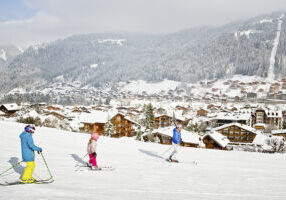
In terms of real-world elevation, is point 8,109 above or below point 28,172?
below

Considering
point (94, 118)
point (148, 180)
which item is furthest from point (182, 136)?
point (148, 180)

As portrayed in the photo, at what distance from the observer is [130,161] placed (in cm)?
962

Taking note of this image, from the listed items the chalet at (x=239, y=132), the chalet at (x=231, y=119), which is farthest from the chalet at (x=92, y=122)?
the chalet at (x=231, y=119)

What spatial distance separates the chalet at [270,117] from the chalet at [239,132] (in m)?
24.8

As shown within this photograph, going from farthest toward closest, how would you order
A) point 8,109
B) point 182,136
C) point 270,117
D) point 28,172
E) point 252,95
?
point 252,95
point 270,117
point 8,109
point 182,136
point 28,172

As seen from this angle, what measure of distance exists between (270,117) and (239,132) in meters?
26.8

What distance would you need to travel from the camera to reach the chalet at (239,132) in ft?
169

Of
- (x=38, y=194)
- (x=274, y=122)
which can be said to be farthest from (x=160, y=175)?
(x=274, y=122)

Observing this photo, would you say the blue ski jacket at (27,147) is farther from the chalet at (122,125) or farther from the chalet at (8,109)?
the chalet at (8,109)

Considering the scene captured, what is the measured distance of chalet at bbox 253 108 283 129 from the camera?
72.6 m

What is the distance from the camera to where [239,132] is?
52.4 metres

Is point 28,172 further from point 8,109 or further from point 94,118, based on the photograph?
point 8,109

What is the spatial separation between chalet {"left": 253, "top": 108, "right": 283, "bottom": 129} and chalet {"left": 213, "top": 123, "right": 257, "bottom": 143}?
2475 centimetres

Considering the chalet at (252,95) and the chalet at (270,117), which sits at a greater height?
A: the chalet at (252,95)
